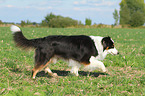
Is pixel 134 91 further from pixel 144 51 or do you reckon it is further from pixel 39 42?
pixel 144 51

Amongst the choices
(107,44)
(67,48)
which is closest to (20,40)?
(67,48)

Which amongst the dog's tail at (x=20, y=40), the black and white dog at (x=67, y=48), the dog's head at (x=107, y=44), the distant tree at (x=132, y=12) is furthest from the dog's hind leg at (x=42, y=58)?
the distant tree at (x=132, y=12)

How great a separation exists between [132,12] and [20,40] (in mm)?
74429

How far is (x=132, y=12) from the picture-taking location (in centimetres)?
7344

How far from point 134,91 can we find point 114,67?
236 centimetres

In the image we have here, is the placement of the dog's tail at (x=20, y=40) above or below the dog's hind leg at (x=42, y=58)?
above

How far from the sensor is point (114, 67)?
6.50 m

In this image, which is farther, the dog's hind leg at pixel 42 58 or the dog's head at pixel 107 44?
the dog's head at pixel 107 44

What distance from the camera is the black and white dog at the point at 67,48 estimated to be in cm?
493

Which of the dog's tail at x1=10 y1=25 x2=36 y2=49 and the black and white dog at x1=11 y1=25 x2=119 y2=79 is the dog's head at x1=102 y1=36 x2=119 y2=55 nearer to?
the black and white dog at x1=11 y1=25 x2=119 y2=79

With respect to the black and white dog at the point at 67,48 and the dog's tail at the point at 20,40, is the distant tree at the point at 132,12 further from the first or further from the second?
the dog's tail at the point at 20,40

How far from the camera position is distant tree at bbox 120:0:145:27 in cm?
6931

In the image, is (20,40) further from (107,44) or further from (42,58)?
(107,44)

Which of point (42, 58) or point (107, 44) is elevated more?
point (107, 44)
